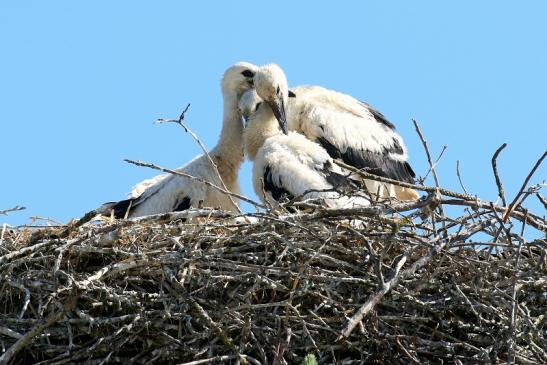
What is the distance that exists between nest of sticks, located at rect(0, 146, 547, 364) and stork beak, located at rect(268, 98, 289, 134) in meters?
2.07

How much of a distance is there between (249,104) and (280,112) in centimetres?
46

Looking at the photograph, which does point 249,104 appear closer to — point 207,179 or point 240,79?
point 240,79

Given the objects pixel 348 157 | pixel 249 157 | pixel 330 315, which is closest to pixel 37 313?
pixel 330 315

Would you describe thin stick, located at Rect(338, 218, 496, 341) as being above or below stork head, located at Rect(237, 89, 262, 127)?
below

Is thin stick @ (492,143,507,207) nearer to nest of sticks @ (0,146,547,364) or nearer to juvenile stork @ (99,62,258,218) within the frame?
nest of sticks @ (0,146,547,364)

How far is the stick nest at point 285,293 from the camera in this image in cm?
693

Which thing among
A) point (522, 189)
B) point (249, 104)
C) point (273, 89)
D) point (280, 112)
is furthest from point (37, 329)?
point (249, 104)

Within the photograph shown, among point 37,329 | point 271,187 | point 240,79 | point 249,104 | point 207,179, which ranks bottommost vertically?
point 37,329

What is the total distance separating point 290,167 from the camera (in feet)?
28.8

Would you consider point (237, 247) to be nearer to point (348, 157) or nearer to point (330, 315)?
point (330, 315)

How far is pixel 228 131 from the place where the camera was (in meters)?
9.86

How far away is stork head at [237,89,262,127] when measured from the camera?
32.2 ft

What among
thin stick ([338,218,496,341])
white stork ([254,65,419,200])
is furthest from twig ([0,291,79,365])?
white stork ([254,65,419,200])

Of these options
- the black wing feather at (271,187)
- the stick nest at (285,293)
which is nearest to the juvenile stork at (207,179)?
the black wing feather at (271,187)
